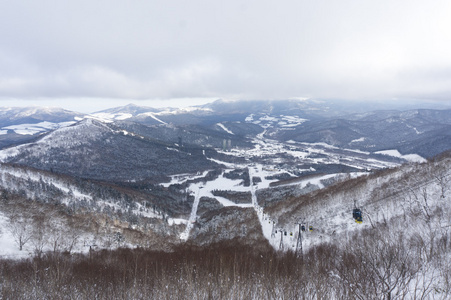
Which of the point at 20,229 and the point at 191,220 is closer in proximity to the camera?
the point at 20,229

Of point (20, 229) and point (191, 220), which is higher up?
point (20, 229)

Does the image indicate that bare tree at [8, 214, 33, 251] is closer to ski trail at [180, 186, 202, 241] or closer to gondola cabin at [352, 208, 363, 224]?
ski trail at [180, 186, 202, 241]

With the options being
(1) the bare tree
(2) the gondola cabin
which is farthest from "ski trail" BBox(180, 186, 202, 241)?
(2) the gondola cabin

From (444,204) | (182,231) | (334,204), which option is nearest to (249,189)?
(182,231)

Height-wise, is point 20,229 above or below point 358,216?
below

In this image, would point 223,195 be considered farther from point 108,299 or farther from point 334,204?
point 108,299

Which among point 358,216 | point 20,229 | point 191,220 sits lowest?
point 191,220

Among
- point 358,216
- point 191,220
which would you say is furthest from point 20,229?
point 358,216

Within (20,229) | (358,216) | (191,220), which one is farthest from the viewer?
(191,220)

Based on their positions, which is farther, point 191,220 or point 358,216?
point 191,220

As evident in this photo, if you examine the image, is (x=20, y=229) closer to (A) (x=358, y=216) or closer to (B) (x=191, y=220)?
(B) (x=191, y=220)

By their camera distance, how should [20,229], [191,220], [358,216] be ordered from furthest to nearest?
[191,220] → [20,229] → [358,216]
